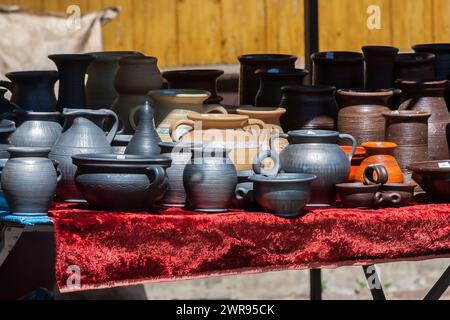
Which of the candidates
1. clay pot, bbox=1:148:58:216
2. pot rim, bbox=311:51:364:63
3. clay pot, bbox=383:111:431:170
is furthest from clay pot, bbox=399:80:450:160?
clay pot, bbox=1:148:58:216

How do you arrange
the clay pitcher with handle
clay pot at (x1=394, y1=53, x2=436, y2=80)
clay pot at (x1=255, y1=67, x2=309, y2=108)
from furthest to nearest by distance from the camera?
1. clay pot at (x1=394, y1=53, x2=436, y2=80)
2. clay pot at (x1=255, y1=67, x2=309, y2=108)
3. the clay pitcher with handle

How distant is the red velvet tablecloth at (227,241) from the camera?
3.46 meters

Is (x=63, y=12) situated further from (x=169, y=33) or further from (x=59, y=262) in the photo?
(x=59, y=262)

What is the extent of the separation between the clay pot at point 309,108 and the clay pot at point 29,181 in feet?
3.26

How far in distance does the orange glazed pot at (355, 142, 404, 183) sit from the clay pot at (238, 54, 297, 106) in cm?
69

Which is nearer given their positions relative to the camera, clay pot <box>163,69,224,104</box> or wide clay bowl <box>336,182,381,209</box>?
wide clay bowl <box>336,182,381,209</box>

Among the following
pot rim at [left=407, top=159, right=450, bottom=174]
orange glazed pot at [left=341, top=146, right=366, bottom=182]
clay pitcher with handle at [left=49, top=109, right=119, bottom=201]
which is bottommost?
pot rim at [left=407, top=159, right=450, bottom=174]

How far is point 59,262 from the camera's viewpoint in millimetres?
3430

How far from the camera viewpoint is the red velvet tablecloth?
3.46 metres

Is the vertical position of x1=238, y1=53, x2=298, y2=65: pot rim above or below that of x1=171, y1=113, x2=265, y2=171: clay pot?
above

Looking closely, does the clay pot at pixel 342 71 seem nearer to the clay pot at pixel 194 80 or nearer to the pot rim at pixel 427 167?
the clay pot at pixel 194 80

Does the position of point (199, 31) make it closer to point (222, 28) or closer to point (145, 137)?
point (222, 28)

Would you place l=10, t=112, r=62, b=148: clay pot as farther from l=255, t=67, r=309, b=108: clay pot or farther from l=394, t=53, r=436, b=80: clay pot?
l=394, t=53, r=436, b=80: clay pot

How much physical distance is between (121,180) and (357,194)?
78cm
